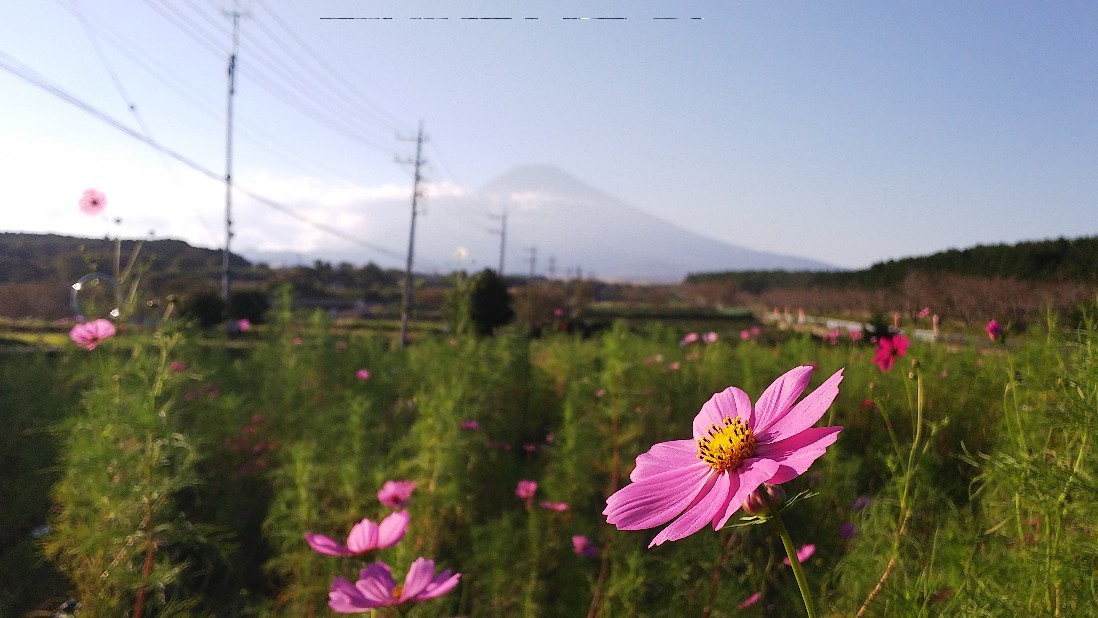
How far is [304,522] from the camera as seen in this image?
73.1 inches

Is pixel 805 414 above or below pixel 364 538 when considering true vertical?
above

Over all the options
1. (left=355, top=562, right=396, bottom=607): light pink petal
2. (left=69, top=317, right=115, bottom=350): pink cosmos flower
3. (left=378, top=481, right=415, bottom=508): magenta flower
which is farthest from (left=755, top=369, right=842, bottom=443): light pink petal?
(left=69, top=317, right=115, bottom=350): pink cosmos flower

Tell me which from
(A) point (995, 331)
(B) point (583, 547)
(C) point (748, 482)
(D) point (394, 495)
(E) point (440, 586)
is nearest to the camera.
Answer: (C) point (748, 482)

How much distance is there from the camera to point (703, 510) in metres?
0.27

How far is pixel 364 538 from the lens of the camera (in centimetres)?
86

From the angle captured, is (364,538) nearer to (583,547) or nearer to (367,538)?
(367,538)

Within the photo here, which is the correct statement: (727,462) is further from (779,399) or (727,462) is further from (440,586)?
(440,586)

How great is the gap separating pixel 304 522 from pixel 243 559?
93 cm

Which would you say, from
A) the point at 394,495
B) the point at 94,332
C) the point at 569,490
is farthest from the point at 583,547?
the point at 94,332

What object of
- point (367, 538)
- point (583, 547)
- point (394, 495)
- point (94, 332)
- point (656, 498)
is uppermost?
point (656, 498)

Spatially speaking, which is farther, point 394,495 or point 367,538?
point 394,495

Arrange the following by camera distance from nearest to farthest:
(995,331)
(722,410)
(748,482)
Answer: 1. (748,482)
2. (722,410)
3. (995,331)

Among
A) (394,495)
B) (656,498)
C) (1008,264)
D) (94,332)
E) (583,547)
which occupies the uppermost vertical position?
(1008,264)

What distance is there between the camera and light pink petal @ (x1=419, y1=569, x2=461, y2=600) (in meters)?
0.63
